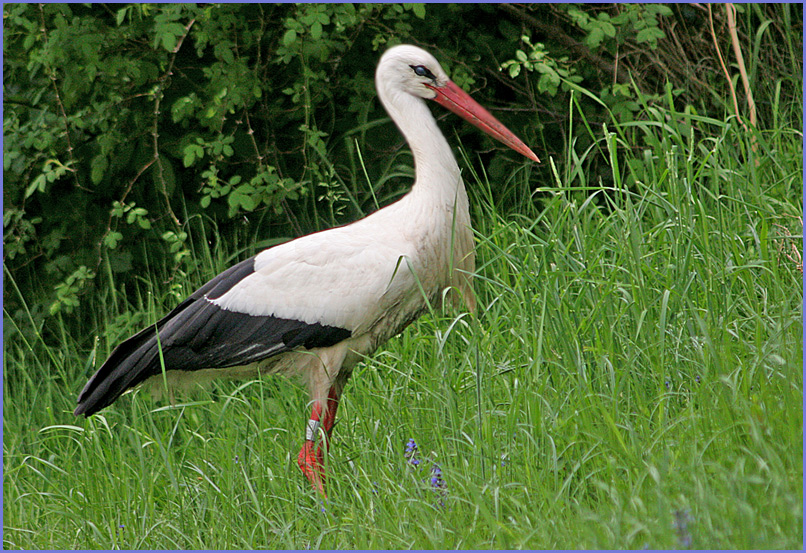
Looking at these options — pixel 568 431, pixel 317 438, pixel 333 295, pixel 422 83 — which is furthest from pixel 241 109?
pixel 568 431

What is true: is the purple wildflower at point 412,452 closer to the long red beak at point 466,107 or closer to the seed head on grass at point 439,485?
the seed head on grass at point 439,485

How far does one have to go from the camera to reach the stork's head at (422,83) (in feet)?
9.93

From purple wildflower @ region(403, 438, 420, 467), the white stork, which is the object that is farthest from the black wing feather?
purple wildflower @ region(403, 438, 420, 467)

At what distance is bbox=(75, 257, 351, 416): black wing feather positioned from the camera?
2.88 m

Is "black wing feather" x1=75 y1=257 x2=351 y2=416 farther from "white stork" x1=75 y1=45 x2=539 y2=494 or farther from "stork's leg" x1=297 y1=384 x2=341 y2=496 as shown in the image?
"stork's leg" x1=297 y1=384 x2=341 y2=496

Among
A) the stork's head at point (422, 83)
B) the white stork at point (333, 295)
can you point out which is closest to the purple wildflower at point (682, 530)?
the white stork at point (333, 295)

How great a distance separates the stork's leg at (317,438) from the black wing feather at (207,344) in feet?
0.81

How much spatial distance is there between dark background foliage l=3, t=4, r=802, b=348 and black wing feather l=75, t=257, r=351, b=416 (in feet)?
3.91

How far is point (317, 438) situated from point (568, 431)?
952 millimetres

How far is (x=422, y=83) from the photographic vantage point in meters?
3.04

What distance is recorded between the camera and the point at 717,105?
14.4 feet

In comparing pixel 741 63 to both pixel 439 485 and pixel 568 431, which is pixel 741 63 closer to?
pixel 568 431

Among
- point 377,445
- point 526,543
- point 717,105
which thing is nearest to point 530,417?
point 526,543

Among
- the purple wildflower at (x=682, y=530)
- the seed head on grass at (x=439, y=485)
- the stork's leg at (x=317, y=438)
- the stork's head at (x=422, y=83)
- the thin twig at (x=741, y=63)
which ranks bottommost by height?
the stork's leg at (x=317, y=438)
